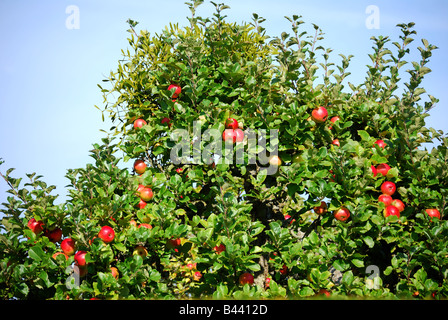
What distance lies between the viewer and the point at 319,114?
4523 millimetres

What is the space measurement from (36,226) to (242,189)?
7.59ft

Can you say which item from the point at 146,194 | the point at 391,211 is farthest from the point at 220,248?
the point at 391,211

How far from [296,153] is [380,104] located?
3.93 feet

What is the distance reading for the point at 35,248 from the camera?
161 inches

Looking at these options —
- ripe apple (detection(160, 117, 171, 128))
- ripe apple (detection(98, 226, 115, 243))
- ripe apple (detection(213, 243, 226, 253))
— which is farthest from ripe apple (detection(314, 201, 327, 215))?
ripe apple (detection(98, 226, 115, 243))

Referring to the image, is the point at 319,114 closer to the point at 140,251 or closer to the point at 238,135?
the point at 238,135

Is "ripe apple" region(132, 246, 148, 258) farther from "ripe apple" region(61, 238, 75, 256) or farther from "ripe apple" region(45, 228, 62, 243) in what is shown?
"ripe apple" region(45, 228, 62, 243)

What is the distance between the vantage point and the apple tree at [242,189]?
397cm

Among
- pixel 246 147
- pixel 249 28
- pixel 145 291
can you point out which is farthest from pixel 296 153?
pixel 145 291

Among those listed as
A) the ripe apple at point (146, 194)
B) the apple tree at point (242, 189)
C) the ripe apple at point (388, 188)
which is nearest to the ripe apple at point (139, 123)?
the apple tree at point (242, 189)

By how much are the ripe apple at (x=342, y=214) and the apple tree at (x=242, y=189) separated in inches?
0.5

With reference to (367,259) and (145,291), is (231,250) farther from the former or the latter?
(367,259)

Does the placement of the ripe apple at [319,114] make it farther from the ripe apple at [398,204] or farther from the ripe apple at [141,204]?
the ripe apple at [141,204]

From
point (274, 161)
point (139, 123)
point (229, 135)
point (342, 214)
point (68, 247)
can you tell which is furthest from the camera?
point (139, 123)
